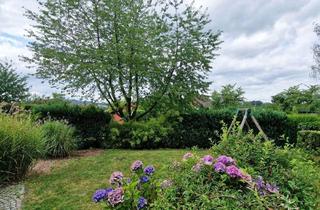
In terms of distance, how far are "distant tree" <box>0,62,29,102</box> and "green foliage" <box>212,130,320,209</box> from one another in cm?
1306

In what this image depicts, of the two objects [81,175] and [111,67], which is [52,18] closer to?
[111,67]

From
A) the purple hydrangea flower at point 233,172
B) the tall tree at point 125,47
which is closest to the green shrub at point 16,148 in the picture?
the tall tree at point 125,47

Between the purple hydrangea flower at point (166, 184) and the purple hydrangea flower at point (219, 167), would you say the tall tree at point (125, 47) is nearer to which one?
the purple hydrangea flower at point (166, 184)

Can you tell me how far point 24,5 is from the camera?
9.89 m

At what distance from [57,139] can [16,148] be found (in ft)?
8.77

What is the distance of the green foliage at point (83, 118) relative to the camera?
30.9ft

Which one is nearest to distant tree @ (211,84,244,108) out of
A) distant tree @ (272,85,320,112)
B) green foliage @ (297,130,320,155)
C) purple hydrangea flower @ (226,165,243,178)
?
distant tree @ (272,85,320,112)

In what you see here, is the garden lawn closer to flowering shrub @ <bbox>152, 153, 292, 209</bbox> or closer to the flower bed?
the flower bed

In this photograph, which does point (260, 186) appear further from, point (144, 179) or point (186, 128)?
point (186, 128)

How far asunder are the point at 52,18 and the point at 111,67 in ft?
8.29

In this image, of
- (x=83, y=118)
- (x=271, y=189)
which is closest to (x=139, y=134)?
(x=83, y=118)

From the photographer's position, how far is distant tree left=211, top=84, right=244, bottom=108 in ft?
52.5

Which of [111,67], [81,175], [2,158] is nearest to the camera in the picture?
[2,158]

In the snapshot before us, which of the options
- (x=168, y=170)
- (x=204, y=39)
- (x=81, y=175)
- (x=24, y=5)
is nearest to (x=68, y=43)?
(x=24, y=5)
